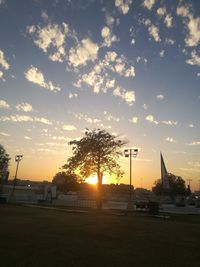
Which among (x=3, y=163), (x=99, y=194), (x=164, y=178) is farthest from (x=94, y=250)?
(x=3, y=163)

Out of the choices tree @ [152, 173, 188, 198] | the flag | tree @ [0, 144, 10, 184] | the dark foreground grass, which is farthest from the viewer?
tree @ [152, 173, 188, 198]

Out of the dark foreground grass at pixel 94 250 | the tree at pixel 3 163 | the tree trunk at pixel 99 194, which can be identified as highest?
the tree at pixel 3 163

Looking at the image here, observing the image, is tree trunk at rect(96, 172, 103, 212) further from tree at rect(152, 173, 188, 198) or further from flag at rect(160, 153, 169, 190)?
tree at rect(152, 173, 188, 198)

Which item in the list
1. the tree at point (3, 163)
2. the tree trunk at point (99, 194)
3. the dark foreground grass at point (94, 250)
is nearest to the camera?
the dark foreground grass at point (94, 250)

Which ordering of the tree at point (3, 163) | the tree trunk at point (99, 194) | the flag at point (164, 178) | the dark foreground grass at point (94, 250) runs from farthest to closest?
the tree at point (3, 163) < the tree trunk at point (99, 194) < the flag at point (164, 178) < the dark foreground grass at point (94, 250)

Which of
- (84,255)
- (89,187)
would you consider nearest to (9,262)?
(84,255)


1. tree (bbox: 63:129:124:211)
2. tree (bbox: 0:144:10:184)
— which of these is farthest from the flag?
tree (bbox: 0:144:10:184)

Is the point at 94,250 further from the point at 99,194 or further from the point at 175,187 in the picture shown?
the point at 175,187

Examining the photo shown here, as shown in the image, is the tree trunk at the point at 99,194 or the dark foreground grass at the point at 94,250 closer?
the dark foreground grass at the point at 94,250

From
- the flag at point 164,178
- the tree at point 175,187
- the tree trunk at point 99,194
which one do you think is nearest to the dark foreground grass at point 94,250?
the flag at point 164,178

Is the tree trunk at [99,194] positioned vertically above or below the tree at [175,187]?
below

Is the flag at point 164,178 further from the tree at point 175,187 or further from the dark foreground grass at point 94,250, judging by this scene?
the tree at point 175,187

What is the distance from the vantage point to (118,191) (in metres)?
172

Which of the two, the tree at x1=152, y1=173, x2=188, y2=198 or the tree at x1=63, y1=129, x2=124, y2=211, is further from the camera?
the tree at x1=152, y1=173, x2=188, y2=198
